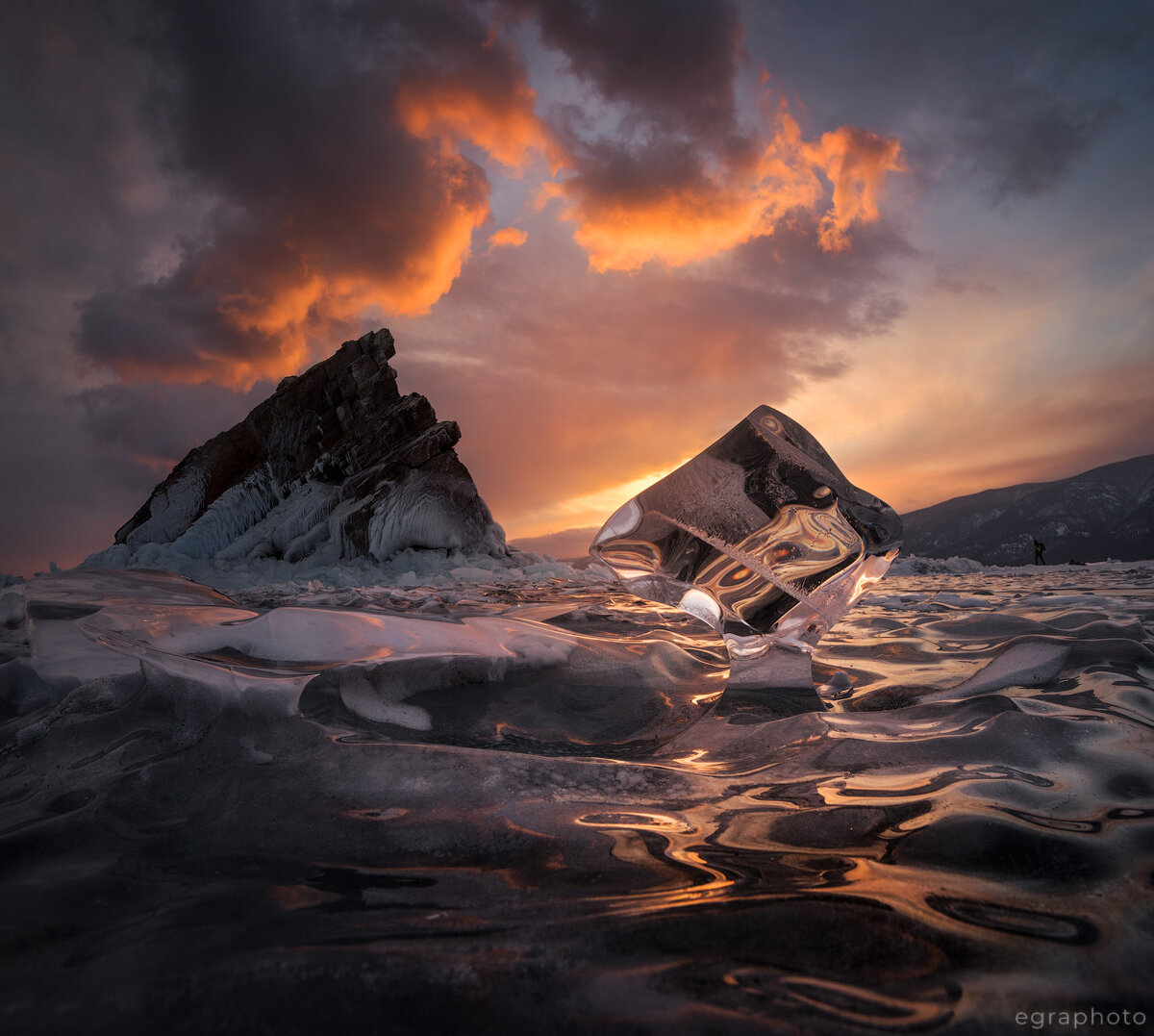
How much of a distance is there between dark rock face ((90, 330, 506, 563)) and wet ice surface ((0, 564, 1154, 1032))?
1173 cm

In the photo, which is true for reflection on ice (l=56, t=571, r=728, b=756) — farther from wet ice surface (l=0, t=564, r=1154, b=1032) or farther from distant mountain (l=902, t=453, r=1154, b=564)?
distant mountain (l=902, t=453, r=1154, b=564)

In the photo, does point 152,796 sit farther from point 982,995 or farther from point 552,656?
point 982,995

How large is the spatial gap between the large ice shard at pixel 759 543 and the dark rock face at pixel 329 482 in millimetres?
11428

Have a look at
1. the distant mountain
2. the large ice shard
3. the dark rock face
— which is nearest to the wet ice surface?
the large ice shard

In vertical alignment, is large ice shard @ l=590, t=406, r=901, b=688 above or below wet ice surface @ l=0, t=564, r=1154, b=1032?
above

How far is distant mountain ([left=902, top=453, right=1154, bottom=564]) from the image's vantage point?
180ft

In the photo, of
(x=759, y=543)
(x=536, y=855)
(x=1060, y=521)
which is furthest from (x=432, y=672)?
(x=1060, y=521)

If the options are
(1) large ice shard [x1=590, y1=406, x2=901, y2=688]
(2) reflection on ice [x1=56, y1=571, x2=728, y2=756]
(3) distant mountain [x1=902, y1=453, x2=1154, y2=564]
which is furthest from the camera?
(3) distant mountain [x1=902, y1=453, x2=1154, y2=564]

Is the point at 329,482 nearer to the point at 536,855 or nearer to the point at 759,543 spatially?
the point at 759,543

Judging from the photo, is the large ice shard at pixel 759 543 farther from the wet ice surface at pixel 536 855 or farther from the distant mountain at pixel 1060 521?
the distant mountain at pixel 1060 521

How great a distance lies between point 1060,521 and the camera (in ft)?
208

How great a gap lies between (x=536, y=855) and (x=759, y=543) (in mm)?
1235

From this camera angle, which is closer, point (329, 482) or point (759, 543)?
point (759, 543)

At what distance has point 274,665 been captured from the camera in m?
1.23
